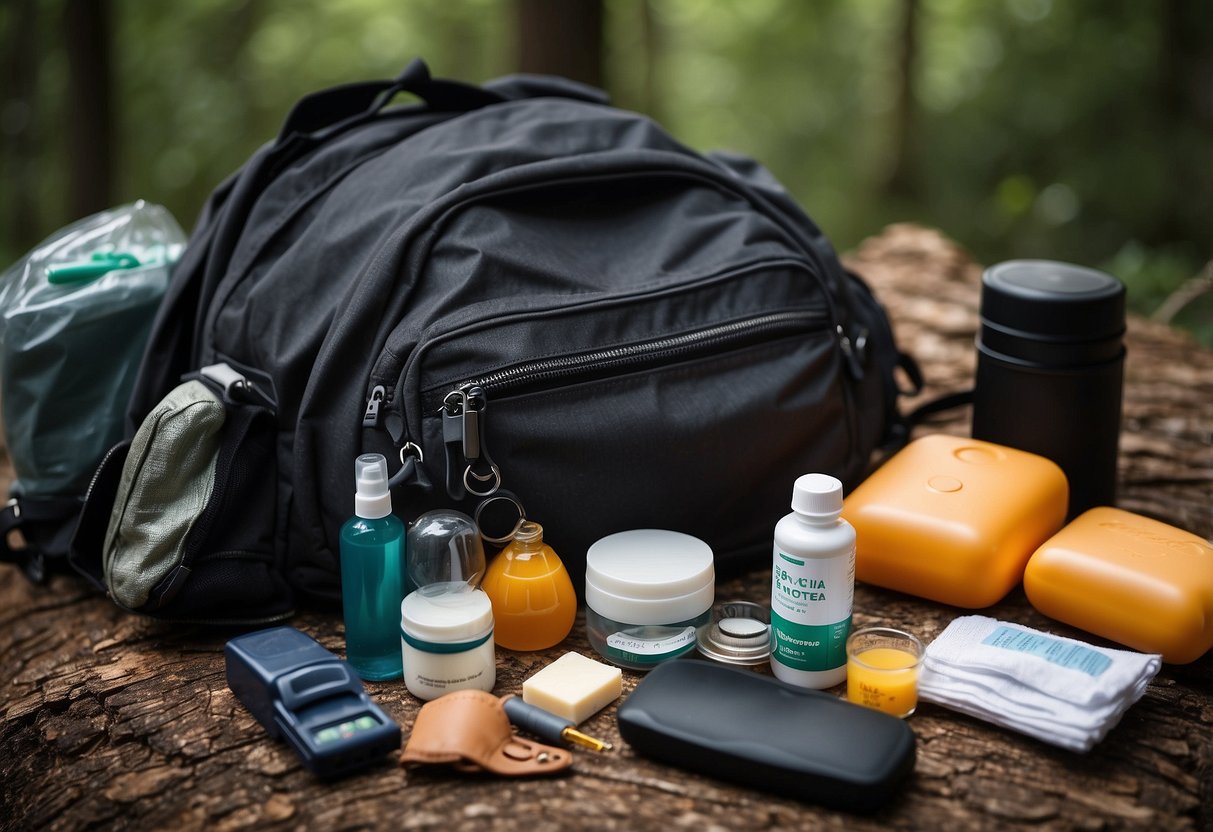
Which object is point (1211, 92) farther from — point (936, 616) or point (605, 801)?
point (605, 801)

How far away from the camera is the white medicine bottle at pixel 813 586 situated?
4.43ft

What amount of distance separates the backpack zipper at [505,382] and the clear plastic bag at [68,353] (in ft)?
2.31

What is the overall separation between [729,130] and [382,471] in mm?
7452

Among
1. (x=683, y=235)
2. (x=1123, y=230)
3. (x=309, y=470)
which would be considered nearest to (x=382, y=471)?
(x=309, y=470)

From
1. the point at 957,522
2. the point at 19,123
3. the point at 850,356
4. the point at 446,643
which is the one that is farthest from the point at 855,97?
the point at 446,643

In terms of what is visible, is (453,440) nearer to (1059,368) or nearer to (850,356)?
(850,356)

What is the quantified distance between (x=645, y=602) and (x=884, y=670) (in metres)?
0.34

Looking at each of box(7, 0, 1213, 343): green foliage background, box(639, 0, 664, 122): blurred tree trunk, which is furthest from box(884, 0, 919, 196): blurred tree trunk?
box(639, 0, 664, 122): blurred tree trunk

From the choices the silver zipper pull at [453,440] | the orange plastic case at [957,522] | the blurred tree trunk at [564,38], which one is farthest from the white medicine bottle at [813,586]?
the blurred tree trunk at [564,38]

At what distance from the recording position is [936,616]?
1.62 meters

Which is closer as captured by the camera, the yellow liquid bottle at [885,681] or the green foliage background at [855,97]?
the yellow liquid bottle at [885,681]

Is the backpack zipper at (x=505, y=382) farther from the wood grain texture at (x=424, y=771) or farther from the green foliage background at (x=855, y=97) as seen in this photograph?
the green foliage background at (x=855, y=97)

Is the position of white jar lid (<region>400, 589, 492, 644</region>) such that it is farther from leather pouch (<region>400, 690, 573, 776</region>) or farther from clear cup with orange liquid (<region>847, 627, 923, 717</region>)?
clear cup with orange liquid (<region>847, 627, 923, 717</region>)

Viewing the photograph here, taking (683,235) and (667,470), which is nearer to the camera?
(667,470)
